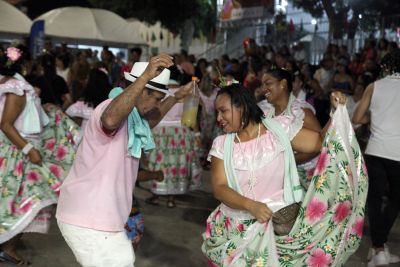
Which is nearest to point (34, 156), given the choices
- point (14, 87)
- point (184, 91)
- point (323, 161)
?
point (14, 87)

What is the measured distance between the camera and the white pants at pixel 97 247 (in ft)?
9.78

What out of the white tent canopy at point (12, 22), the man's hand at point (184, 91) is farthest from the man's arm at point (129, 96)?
the white tent canopy at point (12, 22)

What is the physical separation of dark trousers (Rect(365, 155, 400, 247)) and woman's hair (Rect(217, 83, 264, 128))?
2.15 meters

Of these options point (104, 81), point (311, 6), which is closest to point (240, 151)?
point (104, 81)

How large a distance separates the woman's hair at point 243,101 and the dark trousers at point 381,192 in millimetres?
2149

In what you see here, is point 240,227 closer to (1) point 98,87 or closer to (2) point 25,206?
(2) point 25,206

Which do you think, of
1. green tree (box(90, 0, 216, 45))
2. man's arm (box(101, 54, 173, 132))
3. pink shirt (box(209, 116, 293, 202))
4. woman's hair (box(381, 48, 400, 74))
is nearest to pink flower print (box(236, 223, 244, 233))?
pink shirt (box(209, 116, 293, 202))

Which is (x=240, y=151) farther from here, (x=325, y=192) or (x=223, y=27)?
(x=223, y=27)

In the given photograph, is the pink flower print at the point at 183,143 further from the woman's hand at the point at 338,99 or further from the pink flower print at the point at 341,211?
the pink flower print at the point at 341,211

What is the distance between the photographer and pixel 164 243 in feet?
19.1

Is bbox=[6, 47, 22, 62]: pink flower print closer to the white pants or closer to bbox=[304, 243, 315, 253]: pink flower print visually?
the white pants

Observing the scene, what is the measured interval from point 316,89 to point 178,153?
12.0ft

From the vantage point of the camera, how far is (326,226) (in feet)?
10.4

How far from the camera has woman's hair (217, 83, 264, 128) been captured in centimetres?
318
